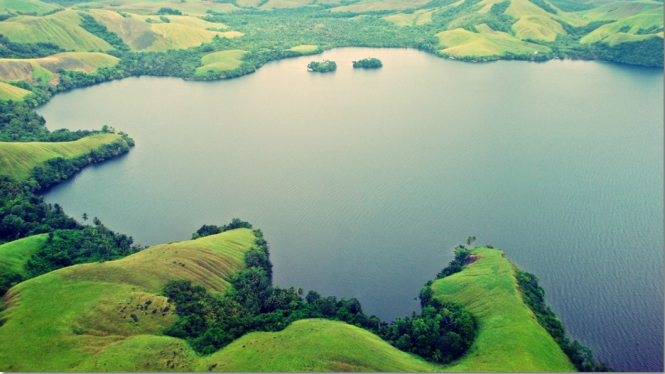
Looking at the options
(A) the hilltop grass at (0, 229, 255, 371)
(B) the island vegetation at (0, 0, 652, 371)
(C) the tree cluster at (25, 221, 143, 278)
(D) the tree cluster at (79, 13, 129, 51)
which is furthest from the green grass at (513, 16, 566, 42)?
(C) the tree cluster at (25, 221, 143, 278)

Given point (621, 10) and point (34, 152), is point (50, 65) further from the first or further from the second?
point (621, 10)

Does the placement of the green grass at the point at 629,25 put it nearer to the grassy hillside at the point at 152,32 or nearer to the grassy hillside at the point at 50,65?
the grassy hillside at the point at 152,32

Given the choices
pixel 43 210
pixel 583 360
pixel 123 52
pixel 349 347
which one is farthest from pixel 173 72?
pixel 583 360

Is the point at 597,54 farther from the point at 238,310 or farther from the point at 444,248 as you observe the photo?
the point at 238,310

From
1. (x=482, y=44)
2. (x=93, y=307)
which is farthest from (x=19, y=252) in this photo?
(x=482, y=44)

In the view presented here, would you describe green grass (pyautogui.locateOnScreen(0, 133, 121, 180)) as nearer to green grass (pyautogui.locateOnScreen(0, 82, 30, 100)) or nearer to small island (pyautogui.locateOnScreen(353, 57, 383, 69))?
green grass (pyautogui.locateOnScreen(0, 82, 30, 100))

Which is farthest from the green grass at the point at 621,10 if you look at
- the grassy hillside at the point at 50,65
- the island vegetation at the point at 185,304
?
the grassy hillside at the point at 50,65
